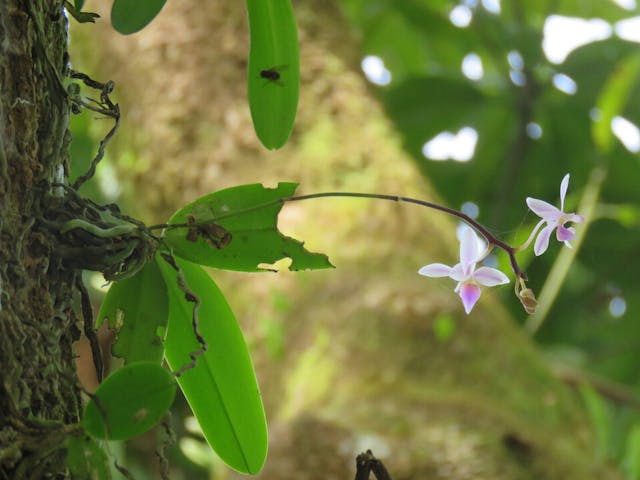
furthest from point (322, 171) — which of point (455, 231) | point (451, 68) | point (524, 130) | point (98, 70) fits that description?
point (451, 68)

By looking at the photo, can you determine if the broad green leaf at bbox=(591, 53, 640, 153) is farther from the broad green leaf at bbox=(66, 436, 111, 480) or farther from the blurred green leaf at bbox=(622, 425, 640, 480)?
the broad green leaf at bbox=(66, 436, 111, 480)

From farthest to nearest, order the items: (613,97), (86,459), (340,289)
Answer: (613,97) → (340,289) → (86,459)

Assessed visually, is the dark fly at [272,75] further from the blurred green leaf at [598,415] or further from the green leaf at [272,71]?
the blurred green leaf at [598,415]

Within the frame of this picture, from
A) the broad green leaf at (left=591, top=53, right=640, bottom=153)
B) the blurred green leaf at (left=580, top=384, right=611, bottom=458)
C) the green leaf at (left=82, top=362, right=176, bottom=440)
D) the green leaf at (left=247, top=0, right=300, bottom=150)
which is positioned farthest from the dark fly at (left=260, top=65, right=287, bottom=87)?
the broad green leaf at (left=591, top=53, right=640, bottom=153)

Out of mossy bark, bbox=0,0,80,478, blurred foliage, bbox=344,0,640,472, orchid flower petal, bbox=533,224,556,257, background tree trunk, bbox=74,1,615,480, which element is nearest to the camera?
mossy bark, bbox=0,0,80,478

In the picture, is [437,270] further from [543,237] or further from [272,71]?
[272,71]

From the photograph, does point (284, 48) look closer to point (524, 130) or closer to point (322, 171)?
point (322, 171)

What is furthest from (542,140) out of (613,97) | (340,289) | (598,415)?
(340,289)
